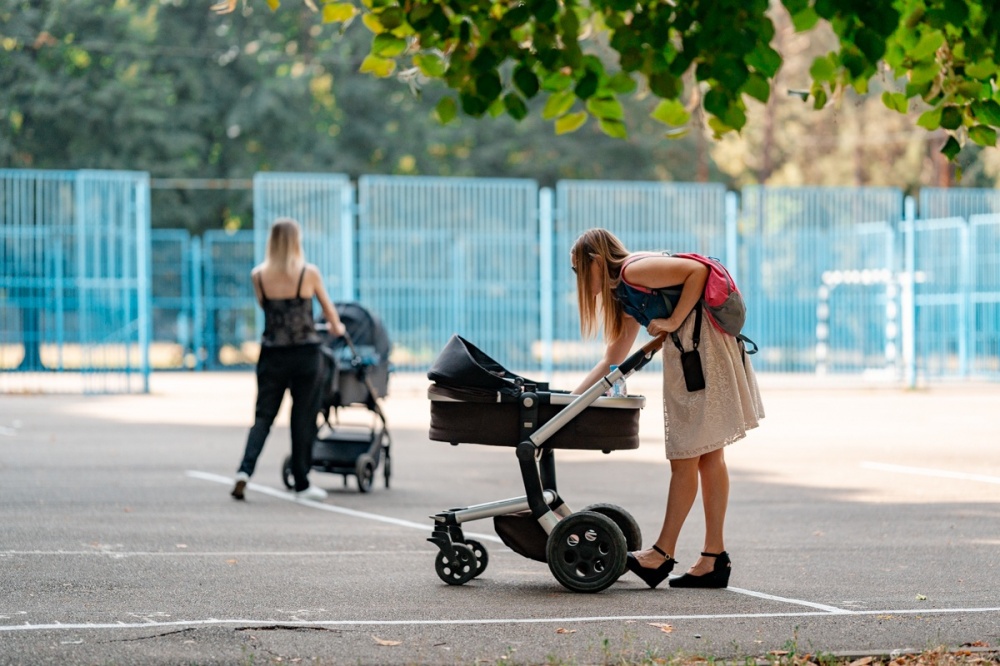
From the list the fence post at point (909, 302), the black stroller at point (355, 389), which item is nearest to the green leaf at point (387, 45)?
the black stroller at point (355, 389)

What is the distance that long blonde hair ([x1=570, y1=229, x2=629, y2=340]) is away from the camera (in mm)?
7234

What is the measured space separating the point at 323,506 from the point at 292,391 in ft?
2.73

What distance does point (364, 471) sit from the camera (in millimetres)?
Result: 11492

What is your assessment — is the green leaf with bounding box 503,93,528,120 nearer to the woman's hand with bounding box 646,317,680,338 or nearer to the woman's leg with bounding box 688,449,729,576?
the woman's hand with bounding box 646,317,680,338

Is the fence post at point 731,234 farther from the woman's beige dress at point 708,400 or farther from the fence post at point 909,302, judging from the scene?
the woman's beige dress at point 708,400

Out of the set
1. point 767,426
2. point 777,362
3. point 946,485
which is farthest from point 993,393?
point 946,485

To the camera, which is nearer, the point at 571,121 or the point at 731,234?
the point at 571,121

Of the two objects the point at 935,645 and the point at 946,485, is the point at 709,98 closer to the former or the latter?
the point at 935,645

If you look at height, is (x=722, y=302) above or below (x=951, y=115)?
below

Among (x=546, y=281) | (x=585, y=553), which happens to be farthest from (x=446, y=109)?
(x=546, y=281)

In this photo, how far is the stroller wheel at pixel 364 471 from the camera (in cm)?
1146

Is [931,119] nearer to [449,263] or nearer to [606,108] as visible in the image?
[606,108]

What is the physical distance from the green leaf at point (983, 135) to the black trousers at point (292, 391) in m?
5.69

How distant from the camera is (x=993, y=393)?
26719mm
